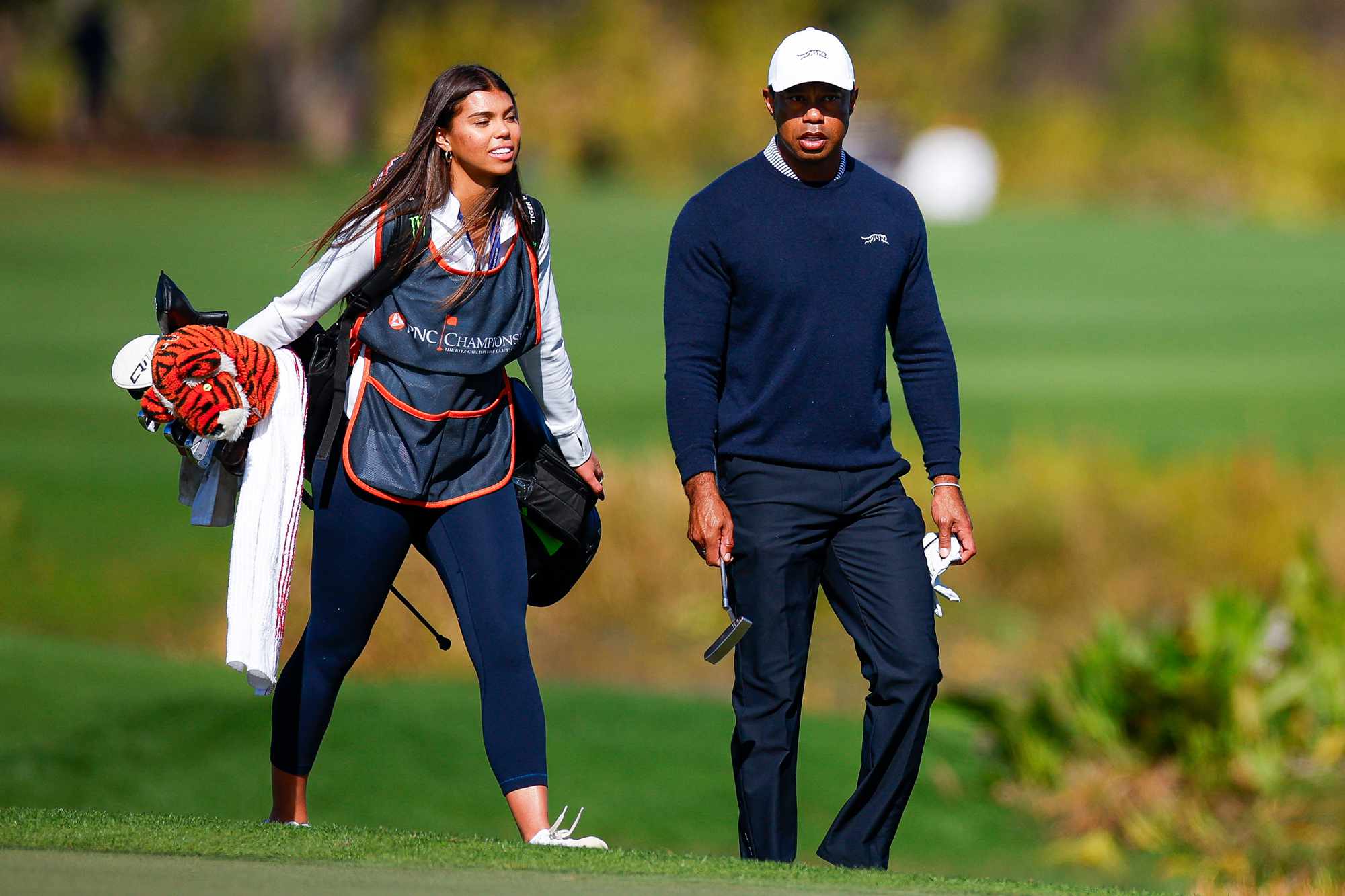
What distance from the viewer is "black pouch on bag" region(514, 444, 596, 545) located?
525 cm

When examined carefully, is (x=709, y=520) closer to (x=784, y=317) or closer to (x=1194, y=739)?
(x=784, y=317)

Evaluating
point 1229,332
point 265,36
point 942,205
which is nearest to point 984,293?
point 1229,332

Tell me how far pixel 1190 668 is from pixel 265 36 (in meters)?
42.0

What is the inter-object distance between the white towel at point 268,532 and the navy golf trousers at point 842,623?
107 centimetres

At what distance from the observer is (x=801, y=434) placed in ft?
17.4

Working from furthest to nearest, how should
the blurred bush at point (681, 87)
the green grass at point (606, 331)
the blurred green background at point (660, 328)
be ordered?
1. the blurred bush at point (681, 87)
2. the green grass at point (606, 331)
3. the blurred green background at point (660, 328)

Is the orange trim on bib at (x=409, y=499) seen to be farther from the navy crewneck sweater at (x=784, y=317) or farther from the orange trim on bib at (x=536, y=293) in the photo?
the navy crewneck sweater at (x=784, y=317)

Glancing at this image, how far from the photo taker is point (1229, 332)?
3002cm

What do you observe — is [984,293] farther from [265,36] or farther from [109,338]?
[265,36]

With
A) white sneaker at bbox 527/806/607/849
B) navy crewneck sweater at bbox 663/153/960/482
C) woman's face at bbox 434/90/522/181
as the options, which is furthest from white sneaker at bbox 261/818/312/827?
woman's face at bbox 434/90/522/181

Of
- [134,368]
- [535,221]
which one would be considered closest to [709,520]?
[535,221]

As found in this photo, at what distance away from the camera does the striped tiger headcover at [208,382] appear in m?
4.82

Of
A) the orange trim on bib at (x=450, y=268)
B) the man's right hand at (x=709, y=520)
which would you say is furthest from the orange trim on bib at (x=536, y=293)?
the man's right hand at (x=709, y=520)

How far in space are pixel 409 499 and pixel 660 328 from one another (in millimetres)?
23272
